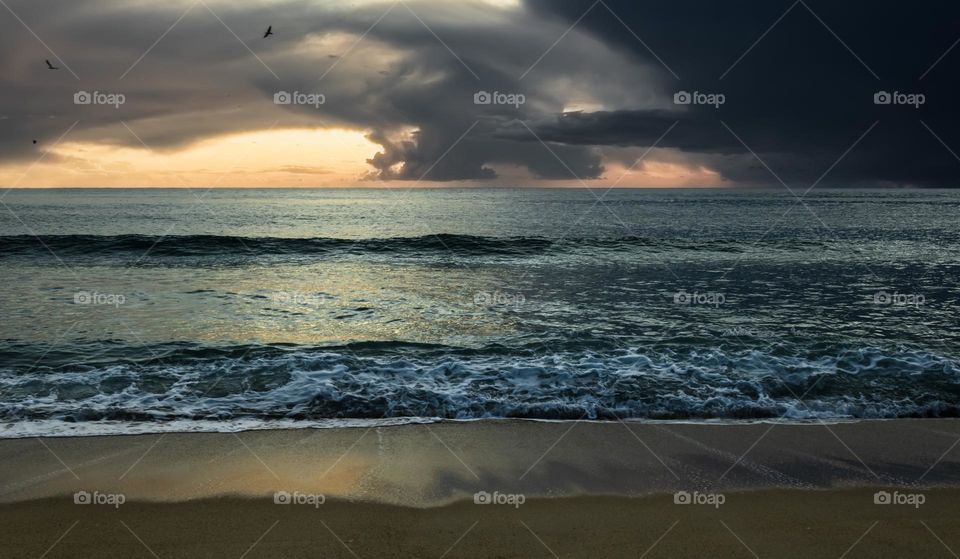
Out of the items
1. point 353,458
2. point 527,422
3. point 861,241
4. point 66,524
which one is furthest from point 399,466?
point 861,241

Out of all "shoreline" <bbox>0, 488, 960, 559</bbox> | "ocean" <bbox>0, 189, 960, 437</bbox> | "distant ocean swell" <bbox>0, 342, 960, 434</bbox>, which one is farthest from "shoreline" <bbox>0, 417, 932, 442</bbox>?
"shoreline" <bbox>0, 488, 960, 559</bbox>

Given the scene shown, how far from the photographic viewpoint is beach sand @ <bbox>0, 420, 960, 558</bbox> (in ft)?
14.7

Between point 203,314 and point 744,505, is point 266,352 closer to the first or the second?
point 203,314

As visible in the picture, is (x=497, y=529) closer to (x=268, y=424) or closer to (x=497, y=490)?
(x=497, y=490)

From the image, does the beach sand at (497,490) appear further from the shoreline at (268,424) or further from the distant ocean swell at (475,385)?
the distant ocean swell at (475,385)

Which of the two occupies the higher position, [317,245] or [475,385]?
[317,245]

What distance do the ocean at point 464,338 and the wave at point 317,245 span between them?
57 cm

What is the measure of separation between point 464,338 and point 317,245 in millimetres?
19163

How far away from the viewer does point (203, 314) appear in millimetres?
13227

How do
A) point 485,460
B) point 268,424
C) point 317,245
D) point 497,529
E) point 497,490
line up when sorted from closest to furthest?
point 497,529
point 497,490
point 485,460
point 268,424
point 317,245

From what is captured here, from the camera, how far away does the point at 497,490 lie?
5.41m

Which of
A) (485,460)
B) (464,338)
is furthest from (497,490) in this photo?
(464,338)

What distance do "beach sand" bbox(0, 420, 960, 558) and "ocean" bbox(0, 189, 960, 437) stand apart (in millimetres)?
752

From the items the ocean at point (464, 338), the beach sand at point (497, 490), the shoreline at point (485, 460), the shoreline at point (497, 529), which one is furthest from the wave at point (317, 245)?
the shoreline at point (497, 529)
